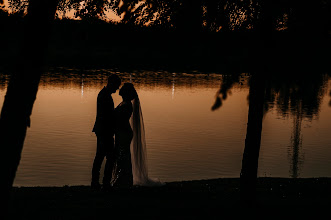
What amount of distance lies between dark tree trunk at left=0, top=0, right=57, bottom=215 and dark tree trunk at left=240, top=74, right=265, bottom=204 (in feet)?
13.1

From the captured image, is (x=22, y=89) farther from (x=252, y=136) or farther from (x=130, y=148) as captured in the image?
(x=130, y=148)

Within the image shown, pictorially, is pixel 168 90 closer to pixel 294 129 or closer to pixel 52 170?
pixel 294 129

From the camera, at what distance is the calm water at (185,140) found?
19500mm

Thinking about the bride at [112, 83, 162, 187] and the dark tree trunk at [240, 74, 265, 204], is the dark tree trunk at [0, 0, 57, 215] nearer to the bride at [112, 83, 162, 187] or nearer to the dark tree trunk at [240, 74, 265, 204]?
the dark tree trunk at [240, 74, 265, 204]

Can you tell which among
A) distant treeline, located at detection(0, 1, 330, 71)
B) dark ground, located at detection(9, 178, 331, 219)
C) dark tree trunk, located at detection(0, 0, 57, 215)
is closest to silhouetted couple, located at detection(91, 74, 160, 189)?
dark ground, located at detection(9, 178, 331, 219)

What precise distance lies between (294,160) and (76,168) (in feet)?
23.0

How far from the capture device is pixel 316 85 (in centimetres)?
1162

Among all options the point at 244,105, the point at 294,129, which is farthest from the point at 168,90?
the point at 294,129

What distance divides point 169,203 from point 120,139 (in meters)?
1.83

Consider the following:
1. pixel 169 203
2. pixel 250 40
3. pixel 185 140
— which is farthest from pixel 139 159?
pixel 185 140

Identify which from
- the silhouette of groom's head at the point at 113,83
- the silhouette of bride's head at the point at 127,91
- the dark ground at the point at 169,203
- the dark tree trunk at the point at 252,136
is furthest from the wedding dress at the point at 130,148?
the dark tree trunk at the point at 252,136

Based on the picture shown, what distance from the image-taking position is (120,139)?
39.6ft

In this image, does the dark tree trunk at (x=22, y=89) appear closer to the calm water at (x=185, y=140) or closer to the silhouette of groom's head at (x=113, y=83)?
the silhouette of groom's head at (x=113, y=83)

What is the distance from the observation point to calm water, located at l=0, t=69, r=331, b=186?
1950 cm
